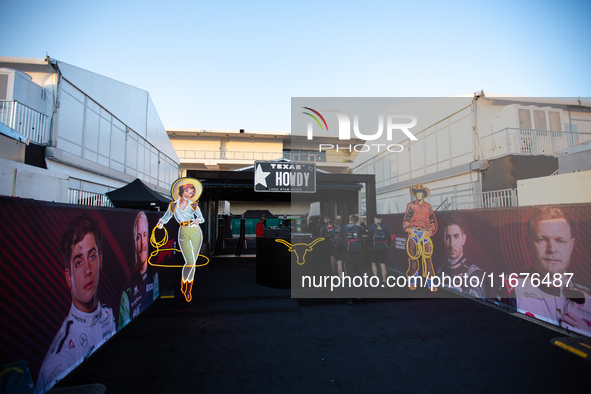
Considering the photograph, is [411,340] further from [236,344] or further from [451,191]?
[451,191]

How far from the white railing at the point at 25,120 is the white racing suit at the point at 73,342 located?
859 centimetres

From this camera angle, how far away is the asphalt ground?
3379mm

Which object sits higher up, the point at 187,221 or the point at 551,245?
the point at 187,221

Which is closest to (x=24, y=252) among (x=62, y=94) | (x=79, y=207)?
(x=79, y=207)

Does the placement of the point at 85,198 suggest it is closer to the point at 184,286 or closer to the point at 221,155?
the point at 184,286

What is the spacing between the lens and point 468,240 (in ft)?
24.6

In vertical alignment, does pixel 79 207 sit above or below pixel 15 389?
above

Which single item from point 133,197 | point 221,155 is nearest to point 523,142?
point 133,197

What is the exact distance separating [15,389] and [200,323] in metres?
3.04

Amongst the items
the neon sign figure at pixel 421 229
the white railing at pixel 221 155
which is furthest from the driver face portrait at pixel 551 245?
the white railing at pixel 221 155

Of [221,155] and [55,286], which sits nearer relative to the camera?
[55,286]

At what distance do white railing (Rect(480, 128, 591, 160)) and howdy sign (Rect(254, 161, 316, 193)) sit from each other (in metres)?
9.34

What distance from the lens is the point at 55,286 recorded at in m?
3.26

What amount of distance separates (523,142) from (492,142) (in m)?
1.19
